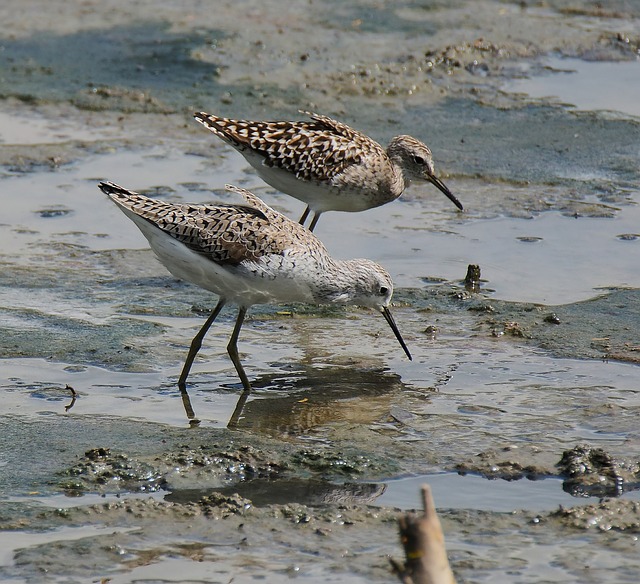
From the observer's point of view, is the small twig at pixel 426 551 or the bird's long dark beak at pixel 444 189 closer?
the small twig at pixel 426 551

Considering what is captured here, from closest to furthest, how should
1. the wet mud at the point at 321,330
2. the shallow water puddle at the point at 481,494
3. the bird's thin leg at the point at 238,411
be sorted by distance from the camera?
the wet mud at the point at 321,330 → the shallow water puddle at the point at 481,494 → the bird's thin leg at the point at 238,411

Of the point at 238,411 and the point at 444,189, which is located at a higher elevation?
the point at 444,189

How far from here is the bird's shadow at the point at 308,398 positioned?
23.0 feet

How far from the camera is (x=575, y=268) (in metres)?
9.54

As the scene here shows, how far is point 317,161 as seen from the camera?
377 inches

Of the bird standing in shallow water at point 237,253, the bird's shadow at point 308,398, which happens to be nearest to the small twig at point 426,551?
the bird's shadow at point 308,398

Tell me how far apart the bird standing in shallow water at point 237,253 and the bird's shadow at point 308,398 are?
8.0 inches

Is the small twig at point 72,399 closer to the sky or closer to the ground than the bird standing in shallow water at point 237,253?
closer to the ground

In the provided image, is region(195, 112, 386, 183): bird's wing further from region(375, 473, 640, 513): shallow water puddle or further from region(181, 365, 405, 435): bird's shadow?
region(375, 473, 640, 513): shallow water puddle

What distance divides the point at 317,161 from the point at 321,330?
172cm

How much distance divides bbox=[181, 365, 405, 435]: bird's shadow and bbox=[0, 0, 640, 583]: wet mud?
0.08 ft

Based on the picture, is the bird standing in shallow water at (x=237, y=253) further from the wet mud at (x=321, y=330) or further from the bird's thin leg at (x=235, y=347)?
the wet mud at (x=321, y=330)

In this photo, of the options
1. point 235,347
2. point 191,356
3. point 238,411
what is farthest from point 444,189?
point 238,411

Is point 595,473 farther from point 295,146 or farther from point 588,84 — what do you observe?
point 588,84
